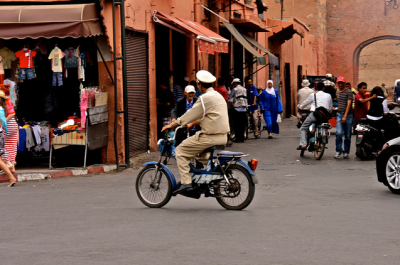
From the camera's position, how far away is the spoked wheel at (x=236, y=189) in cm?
746

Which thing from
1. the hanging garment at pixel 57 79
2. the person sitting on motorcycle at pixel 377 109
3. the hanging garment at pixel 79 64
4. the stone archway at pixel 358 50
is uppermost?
the stone archway at pixel 358 50

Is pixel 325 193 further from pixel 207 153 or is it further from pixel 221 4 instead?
pixel 221 4

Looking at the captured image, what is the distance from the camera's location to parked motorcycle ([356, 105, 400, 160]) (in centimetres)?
1338

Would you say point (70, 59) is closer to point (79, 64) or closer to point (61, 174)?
point (79, 64)

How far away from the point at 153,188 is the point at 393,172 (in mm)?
3583

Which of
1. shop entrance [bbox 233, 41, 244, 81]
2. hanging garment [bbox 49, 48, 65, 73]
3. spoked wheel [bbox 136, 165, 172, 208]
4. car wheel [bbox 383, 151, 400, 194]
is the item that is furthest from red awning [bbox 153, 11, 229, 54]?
shop entrance [bbox 233, 41, 244, 81]

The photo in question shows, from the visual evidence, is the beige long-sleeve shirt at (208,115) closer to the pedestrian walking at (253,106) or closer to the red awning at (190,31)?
the red awning at (190,31)

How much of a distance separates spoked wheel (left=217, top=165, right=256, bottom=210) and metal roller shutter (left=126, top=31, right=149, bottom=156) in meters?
6.52

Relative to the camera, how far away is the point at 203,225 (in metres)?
6.68

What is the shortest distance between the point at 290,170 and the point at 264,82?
17434 millimetres

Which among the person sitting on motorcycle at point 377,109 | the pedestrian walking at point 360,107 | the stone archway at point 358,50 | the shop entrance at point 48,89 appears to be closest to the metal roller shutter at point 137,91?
the shop entrance at point 48,89

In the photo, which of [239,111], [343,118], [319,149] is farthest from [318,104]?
[239,111]

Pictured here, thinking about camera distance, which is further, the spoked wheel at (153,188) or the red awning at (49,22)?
the red awning at (49,22)

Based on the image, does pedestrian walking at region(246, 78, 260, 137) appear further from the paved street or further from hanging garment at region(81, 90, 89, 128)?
the paved street
